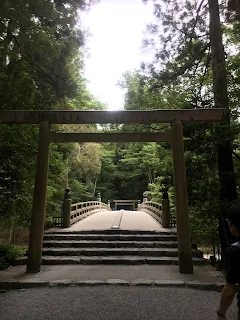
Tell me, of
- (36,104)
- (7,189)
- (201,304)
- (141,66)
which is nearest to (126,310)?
(201,304)

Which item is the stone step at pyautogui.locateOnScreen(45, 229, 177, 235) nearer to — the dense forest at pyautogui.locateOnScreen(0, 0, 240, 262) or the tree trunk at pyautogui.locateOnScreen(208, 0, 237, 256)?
the dense forest at pyautogui.locateOnScreen(0, 0, 240, 262)

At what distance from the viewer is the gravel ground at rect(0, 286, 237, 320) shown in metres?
3.47

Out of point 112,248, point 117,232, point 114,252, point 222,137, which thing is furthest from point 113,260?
point 222,137

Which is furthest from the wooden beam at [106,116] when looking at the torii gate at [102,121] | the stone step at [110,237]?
the stone step at [110,237]

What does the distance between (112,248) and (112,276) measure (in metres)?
2.12

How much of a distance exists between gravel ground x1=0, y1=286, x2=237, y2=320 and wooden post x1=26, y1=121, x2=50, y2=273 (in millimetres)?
1040

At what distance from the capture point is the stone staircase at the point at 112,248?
647 cm

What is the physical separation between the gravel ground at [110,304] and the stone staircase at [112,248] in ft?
6.15

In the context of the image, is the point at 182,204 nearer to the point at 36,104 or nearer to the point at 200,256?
the point at 200,256

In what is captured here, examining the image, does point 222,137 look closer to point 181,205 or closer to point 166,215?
point 181,205

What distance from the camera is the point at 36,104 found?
26.8 feet

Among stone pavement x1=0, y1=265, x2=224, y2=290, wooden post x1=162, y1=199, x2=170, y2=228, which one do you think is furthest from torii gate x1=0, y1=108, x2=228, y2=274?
wooden post x1=162, y1=199, x2=170, y2=228

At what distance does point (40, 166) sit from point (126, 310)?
345 cm

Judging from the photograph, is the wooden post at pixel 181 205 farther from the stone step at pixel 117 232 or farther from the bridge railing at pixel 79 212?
the bridge railing at pixel 79 212
